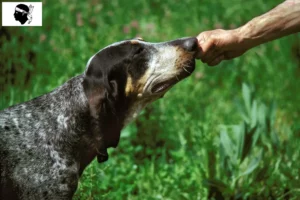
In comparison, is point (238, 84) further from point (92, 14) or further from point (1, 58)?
point (1, 58)

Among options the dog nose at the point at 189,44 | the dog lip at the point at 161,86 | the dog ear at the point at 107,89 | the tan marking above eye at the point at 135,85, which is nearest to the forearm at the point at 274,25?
the dog nose at the point at 189,44

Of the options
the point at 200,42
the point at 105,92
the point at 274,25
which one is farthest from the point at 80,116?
the point at 274,25

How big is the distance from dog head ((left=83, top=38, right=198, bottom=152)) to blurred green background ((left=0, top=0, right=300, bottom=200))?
510 mm

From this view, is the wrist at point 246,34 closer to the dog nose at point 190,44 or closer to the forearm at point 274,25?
the forearm at point 274,25

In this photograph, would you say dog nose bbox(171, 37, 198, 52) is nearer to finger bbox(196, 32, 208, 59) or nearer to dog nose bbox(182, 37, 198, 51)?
dog nose bbox(182, 37, 198, 51)

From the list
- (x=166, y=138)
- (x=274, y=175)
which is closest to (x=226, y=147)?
(x=274, y=175)

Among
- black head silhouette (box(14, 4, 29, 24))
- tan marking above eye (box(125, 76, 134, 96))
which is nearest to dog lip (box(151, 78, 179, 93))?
tan marking above eye (box(125, 76, 134, 96))

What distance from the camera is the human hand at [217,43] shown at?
4488 millimetres

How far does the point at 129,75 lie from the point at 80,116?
0.44 meters

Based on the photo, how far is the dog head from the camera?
4148mm

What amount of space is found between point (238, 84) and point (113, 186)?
3011 mm

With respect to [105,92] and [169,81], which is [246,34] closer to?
[169,81]

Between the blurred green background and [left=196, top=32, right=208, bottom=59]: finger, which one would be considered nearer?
[left=196, top=32, right=208, bottom=59]: finger

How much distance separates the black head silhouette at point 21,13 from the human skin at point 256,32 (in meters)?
2.07
